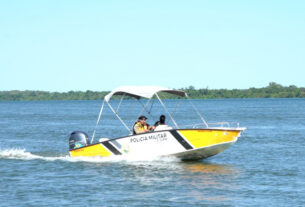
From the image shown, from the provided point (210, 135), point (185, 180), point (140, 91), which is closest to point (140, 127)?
point (140, 91)

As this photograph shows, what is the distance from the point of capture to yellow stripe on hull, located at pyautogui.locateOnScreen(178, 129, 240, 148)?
20.7m

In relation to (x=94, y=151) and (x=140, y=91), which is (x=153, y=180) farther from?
(x=140, y=91)

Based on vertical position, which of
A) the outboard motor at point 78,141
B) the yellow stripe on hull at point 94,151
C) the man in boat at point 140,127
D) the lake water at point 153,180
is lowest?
the lake water at point 153,180

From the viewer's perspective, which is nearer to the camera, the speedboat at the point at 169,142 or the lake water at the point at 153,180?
the lake water at the point at 153,180

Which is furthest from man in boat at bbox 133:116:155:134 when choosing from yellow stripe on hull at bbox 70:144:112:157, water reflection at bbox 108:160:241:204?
yellow stripe on hull at bbox 70:144:112:157

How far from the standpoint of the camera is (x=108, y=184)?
699 inches

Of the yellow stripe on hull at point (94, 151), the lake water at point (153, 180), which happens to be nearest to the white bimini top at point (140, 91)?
the yellow stripe on hull at point (94, 151)

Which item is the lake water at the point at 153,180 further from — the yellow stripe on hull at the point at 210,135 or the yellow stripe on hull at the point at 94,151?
the yellow stripe on hull at the point at 210,135

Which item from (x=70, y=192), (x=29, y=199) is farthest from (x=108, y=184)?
(x=29, y=199)

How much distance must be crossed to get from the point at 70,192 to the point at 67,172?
12.0 feet

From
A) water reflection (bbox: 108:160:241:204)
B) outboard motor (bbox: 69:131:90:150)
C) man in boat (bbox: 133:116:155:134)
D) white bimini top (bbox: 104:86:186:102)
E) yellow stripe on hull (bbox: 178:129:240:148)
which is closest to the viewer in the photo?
water reflection (bbox: 108:160:241:204)

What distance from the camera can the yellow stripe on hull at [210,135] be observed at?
2073 cm

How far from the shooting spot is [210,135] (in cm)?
2081

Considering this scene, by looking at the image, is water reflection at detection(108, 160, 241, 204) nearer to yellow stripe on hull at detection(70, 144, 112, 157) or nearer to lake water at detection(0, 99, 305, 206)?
lake water at detection(0, 99, 305, 206)
